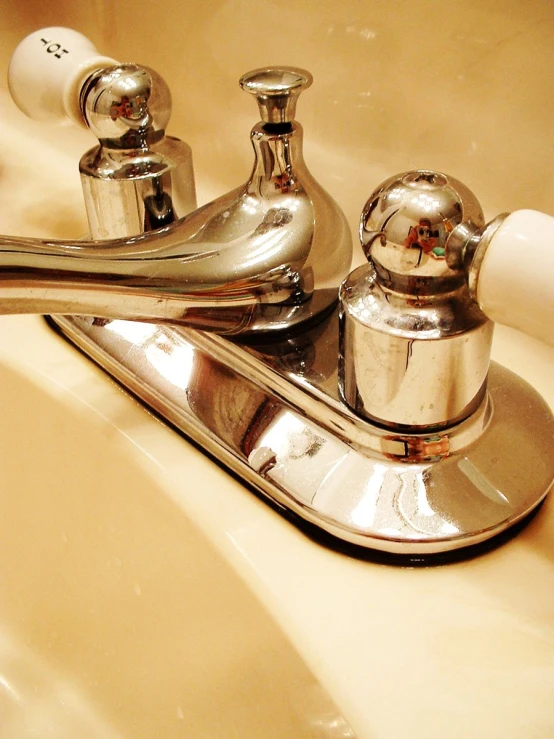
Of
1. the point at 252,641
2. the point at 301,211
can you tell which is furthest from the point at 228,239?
the point at 252,641

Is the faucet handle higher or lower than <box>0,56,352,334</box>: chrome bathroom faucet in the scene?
higher

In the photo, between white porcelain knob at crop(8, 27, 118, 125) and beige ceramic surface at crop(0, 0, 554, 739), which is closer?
beige ceramic surface at crop(0, 0, 554, 739)

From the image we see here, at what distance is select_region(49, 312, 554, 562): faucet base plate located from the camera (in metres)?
0.26

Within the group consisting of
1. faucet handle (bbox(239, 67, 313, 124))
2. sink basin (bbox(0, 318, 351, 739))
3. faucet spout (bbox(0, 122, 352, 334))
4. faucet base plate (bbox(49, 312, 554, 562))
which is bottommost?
sink basin (bbox(0, 318, 351, 739))

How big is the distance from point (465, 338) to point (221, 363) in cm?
12

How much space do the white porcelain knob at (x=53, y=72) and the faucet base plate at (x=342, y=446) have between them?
133mm

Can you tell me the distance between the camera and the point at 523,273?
21 centimetres

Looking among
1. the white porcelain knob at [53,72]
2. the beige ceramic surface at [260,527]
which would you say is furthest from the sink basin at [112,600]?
the white porcelain knob at [53,72]

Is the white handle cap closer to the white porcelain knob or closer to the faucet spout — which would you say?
the faucet spout

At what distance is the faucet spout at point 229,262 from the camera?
0.89 ft

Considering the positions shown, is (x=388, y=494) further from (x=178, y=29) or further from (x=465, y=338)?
(x=178, y=29)

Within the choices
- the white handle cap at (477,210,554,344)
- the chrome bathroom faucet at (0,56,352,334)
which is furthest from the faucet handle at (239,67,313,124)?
the white handle cap at (477,210,554,344)

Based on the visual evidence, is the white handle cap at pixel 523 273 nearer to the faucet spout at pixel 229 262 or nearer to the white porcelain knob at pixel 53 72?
the faucet spout at pixel 229 262

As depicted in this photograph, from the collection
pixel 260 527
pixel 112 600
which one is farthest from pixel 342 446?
pixel 112 600
